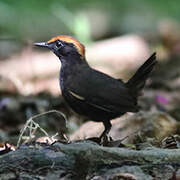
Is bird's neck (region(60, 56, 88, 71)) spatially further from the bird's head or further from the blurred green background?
the blurred green background

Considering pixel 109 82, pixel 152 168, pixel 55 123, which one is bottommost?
pixel 55 123

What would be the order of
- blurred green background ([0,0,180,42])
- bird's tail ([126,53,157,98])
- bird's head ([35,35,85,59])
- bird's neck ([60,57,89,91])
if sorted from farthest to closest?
blurred green background ([0,0,180,42])
bird's head ([35,35,85,59])
bird's tail ([126,53,157,98])
bird's neck ([60,57,89,91])

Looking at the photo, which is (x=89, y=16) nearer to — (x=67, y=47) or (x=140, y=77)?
(x=67, y=47)

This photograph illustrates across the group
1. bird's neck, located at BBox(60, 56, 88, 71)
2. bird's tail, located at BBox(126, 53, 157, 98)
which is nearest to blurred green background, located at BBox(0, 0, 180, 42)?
bird's neck, located at BBox(60, 56, 88, 71)

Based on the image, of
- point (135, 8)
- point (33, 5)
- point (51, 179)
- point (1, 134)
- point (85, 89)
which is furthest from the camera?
point (135, 8)

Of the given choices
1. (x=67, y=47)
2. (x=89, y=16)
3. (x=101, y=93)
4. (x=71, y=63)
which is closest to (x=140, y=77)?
(x=101, y=93)

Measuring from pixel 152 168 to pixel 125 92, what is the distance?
6.09 feet

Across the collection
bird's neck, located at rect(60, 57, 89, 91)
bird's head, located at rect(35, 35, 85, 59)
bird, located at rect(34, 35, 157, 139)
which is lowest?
bird, located at rect(34, 35, 157, 139)

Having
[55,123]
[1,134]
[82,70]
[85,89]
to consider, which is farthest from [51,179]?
[55,123]

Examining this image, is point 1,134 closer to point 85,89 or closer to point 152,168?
point 85,89

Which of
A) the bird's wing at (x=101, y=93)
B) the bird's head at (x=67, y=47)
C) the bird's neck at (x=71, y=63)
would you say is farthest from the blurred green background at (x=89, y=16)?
A: the bird's wing at (x=101, y=93)

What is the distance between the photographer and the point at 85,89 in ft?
17.6

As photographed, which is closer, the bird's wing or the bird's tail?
the bird's wing

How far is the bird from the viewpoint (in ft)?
17.5
